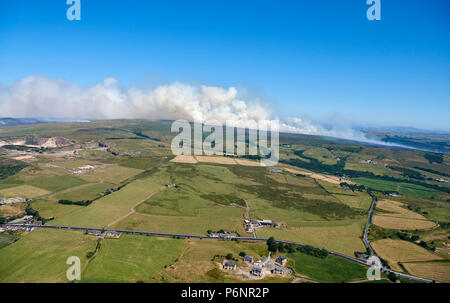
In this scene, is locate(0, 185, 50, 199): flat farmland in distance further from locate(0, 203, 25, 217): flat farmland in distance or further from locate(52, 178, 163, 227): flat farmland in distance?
locate(52, 178, 163, 227): flat farmland in distance

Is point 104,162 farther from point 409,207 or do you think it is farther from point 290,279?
point 409,207

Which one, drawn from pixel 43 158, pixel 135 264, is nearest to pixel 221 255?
pixel 135 264

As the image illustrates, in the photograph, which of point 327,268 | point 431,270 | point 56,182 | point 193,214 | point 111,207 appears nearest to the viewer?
point 327,268

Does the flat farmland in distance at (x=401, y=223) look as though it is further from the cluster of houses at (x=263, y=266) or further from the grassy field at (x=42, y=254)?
the grassy field at (x=42, y=254)

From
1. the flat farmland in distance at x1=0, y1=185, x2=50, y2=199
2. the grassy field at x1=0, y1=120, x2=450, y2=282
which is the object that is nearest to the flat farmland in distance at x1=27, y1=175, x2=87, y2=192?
the grassy field at x1=0, y1=120, x2=450, y2=282

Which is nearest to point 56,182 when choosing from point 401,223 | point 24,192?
point 24,192

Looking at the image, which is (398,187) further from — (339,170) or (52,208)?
(52,208)
